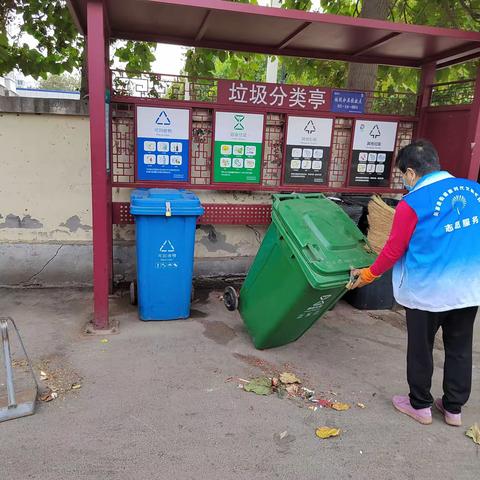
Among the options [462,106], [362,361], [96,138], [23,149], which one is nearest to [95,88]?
[96,138]

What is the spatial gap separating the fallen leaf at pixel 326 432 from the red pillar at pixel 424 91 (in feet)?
12.1

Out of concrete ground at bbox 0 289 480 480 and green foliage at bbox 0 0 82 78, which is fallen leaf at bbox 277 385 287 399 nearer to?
concrete ground at bbox 0 289 480 480

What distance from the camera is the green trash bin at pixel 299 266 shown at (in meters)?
3.02

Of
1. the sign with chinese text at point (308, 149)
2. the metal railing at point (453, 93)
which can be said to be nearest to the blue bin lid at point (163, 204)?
the sign with chinese text at point (308, 149)

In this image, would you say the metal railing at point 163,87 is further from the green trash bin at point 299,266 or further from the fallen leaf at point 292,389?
the fallen leaf at point 292,389

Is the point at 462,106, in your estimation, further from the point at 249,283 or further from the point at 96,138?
the point at 96,138

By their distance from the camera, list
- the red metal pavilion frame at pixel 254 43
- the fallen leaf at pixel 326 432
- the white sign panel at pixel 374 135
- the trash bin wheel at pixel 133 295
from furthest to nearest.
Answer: the white sign panel at pixel 374 135 < the trash bin wheel at pixel 133 295 < the red metal pavilion frame at pixel 254 43 < the fallen leaf at pixel 326 432

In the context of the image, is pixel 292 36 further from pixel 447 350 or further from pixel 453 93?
pixel 447 350

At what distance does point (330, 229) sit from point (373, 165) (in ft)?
7.22

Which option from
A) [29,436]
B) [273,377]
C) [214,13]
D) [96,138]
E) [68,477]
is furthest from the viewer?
[214,13]

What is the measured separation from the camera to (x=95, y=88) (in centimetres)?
343

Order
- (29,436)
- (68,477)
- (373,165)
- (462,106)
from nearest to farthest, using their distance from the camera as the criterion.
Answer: (68,477) < (29,436) < (462,106) < (373,165)

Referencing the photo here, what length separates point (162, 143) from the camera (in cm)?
453

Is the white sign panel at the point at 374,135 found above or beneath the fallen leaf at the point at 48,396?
above
